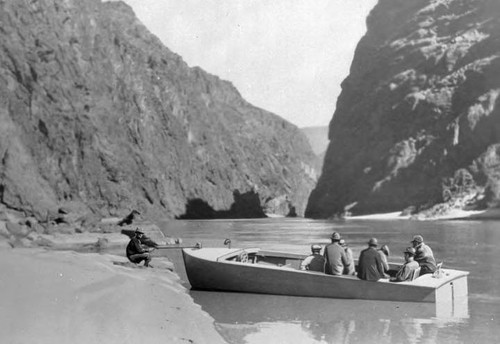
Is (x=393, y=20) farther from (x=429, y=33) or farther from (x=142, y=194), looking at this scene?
(x=142, y=194)

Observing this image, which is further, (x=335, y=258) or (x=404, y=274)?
(x=335, y=258)

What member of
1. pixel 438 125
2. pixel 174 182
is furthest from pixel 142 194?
pixel 438 125

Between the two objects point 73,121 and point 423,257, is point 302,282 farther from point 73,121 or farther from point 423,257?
point 73,121

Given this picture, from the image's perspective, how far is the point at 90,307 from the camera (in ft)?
53.6

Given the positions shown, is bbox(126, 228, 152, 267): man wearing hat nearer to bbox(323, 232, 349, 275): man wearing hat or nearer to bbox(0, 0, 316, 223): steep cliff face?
bbox(323, 232, 349, 275): man wearing hat

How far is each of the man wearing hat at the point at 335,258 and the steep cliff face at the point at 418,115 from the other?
117607 mm

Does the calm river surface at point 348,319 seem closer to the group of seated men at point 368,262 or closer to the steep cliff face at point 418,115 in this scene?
the group of seated men at point 368,262

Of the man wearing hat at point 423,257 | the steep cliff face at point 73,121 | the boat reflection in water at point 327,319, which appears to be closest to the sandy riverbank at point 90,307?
the boat reflection in water at point 327,319

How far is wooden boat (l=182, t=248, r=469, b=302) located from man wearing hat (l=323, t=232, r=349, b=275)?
11.3 inches

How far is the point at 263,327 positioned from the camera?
711 inches

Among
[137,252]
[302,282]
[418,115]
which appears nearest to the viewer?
[302,282]

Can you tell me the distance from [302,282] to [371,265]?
92.3 inches

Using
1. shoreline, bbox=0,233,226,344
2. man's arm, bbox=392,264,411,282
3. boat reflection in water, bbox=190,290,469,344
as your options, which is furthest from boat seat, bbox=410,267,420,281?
shoreline, bbox=0,233,226,344

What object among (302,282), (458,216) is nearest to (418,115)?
(458,216)
